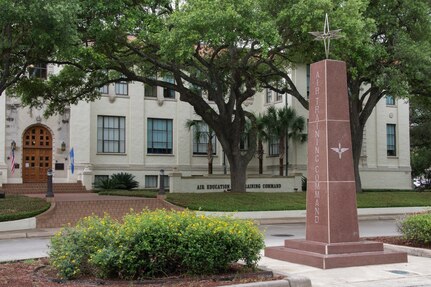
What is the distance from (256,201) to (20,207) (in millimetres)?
10497

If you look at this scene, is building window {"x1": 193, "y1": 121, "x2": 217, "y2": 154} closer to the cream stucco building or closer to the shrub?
the cream stucco building

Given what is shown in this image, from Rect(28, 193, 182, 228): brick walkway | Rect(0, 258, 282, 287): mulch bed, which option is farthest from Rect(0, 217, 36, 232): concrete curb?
Rect(0, 258, 282, 287): mulch bed

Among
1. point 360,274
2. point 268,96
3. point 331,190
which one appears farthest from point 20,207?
point 268,96

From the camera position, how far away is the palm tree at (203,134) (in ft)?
123

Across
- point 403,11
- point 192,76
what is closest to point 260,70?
point 192,76

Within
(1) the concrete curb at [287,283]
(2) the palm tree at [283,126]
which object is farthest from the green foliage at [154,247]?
(2) the palm tree at [283,126]

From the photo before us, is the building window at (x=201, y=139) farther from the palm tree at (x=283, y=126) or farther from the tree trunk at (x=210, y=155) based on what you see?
the palm tree at (x=283, y=126)

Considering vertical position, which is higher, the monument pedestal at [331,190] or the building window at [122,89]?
the building window at [122,89]

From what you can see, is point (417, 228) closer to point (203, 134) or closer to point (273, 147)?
point (203, 134)

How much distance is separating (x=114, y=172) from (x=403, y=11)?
21003 millimetres

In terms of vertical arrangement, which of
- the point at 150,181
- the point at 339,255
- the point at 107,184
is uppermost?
the point at 150,181

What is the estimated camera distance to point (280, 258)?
11539 mm

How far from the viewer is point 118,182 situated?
35.9m

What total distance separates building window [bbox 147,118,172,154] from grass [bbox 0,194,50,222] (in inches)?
637
